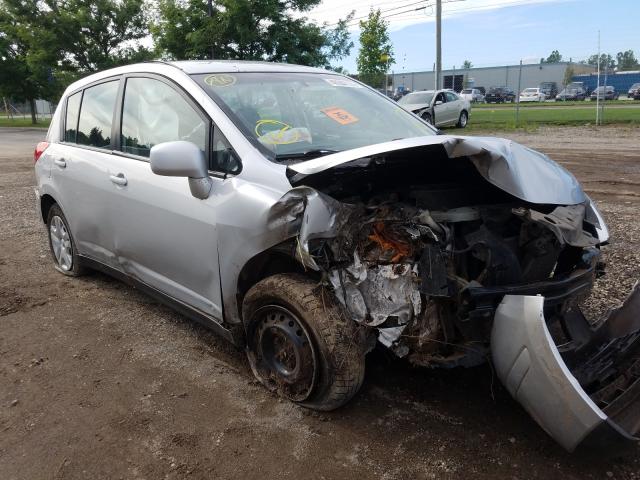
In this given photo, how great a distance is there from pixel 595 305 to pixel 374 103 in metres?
2.21

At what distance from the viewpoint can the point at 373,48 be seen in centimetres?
2917

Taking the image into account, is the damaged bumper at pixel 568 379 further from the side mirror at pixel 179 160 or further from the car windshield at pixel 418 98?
the car windshield at pixel 418 98

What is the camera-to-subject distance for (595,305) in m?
4.04

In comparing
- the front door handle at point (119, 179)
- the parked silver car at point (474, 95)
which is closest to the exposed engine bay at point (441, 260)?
the front door handle at point (119, 179)

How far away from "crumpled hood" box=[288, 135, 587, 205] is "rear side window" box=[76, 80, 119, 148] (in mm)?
2088

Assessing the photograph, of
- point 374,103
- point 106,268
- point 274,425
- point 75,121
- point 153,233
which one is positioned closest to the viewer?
point 274,425

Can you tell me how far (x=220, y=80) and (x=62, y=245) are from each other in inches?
102

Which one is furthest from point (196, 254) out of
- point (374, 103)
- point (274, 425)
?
point (374, 103)

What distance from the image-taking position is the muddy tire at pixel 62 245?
15.7 feet

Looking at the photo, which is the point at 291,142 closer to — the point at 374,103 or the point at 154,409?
the point at 374,103

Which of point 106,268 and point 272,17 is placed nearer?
point 106,268

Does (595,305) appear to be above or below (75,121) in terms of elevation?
below

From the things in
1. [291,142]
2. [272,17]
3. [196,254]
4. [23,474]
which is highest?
[272,17]

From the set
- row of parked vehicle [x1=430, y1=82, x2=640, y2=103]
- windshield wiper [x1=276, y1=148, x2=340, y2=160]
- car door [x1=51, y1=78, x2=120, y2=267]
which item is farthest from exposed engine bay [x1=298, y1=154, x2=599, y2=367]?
row of parked vehicle [x1=430, y1=82, x2=640, y2=103]
